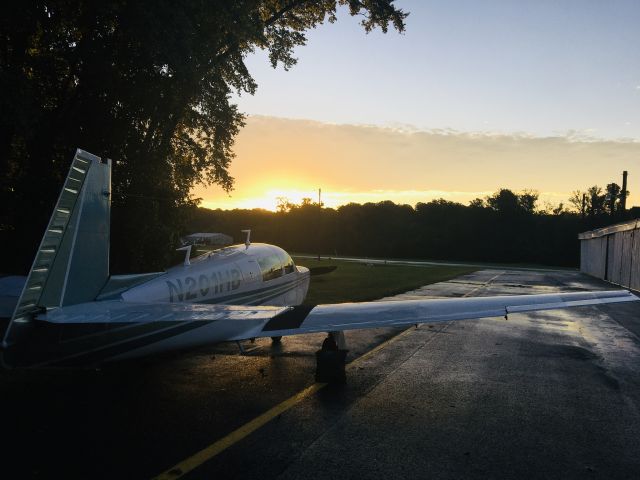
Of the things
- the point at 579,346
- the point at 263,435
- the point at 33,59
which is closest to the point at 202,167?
the point at 33,59

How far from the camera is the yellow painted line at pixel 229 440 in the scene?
14.4 ft

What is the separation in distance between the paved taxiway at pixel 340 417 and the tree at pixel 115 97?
6.83m

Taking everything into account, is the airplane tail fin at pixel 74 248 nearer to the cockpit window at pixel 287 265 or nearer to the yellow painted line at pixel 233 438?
the yellow painted line at pixel 233 438

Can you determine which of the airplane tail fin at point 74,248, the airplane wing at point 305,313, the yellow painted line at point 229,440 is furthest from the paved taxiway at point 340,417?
the airplane tail fin at point 74,248

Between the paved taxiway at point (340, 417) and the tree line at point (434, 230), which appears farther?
the tree line at point (434, 230)

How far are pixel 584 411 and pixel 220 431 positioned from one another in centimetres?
455

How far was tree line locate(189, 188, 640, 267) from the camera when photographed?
79125 millimetres

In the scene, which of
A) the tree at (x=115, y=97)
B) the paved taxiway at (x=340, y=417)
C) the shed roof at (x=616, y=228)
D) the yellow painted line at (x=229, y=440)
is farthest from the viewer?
the shed roof at (x=616, y=228)

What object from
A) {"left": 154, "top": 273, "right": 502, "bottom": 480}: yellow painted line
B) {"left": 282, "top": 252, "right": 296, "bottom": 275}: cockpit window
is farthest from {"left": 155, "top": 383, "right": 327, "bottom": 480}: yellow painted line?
{"left": 282, "top": 252, "right": 296, "bottom": 275}: cockpit window

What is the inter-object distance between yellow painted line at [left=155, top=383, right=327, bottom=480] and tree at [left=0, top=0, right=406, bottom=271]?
27.0 feet

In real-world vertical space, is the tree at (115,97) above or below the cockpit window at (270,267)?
above

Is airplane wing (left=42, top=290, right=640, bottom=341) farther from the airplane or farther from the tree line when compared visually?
the tree line

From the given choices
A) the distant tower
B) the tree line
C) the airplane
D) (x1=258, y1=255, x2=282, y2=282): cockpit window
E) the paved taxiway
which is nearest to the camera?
the paved taxiway

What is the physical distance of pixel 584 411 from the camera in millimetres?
6281
